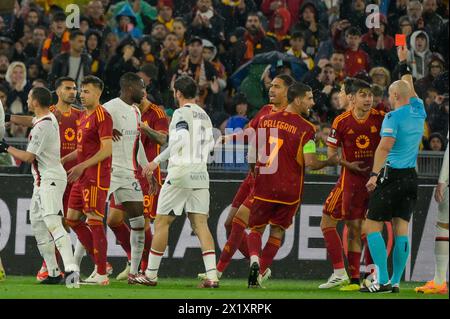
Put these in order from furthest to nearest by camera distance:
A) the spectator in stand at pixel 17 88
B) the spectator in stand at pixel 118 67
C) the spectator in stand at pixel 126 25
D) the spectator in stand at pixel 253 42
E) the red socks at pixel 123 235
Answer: the spectator in stand at pixel 126 25, the spectator in stand at pixel 253 42, the spectator in stand at pixel 118 67, the spectator in stand at pixel 17 88, the red socks at pixel 123 235

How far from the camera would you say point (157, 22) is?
68.7ft

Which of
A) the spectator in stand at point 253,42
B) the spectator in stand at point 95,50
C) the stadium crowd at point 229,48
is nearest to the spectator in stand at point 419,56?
the stadium crowd at point 229,48

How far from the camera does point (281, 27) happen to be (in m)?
20.9

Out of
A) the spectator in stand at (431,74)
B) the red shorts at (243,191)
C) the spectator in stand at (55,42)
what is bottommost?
the red shorts at (243,191)

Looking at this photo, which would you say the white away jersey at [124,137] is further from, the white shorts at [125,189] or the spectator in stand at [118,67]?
the spectator in stand at [118,67]

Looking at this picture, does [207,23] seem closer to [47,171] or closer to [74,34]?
[74,34]

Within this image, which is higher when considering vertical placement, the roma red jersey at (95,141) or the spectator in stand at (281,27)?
the spectator in stand at (281,27)

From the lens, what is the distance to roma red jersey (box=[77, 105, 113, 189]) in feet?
44.9

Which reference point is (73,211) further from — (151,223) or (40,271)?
(151,223)

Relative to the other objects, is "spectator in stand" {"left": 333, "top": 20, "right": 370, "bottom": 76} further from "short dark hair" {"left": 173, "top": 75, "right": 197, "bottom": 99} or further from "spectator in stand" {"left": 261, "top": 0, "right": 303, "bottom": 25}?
"short dark hair" {"left": 173, "top": 75, "right": 197, "bottom": 99}

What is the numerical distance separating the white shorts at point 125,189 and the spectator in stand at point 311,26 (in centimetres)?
701

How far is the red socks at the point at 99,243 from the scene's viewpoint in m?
13.8

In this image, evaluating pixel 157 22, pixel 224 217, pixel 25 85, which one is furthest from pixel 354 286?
pixel 157 22

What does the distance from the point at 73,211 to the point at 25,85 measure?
530 centimetres
